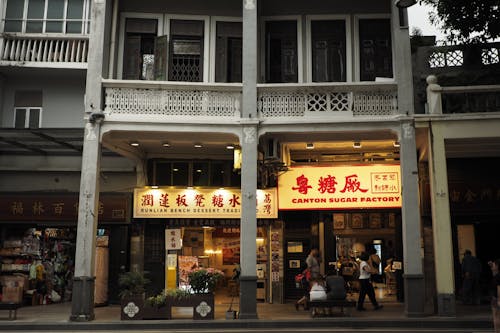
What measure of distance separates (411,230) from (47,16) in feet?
45.8

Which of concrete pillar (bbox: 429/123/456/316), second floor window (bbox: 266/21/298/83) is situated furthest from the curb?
second floor window (bbox: 266/21/298/83)

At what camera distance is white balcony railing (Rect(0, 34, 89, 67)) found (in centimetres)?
1680

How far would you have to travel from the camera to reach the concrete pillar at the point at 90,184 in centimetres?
1293

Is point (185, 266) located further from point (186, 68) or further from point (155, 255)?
point (186, 68)

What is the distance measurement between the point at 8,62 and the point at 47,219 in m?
5.38

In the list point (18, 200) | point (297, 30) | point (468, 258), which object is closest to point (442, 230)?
point (468, 258)

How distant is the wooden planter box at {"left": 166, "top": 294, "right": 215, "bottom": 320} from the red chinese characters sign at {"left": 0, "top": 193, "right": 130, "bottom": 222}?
4869 millimetres

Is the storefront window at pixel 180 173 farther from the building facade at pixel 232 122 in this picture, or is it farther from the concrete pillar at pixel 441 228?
the concrete pillar at pixel 441 228

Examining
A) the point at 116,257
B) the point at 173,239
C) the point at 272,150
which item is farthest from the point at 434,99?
the point at 116,257

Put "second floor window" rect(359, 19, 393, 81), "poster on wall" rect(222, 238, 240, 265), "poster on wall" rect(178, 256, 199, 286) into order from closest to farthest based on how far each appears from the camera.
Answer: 1. "second floor window" rect(359, 19, 393, 81)
2. "poster on wall" rect(178, 256, 199, 286)
3. "poster on wall" rect(222, 238, 240, 265)

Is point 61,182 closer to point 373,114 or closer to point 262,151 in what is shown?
point 262,151

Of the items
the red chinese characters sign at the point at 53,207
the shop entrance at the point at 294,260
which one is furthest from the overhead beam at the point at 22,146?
the shop entrance at the point at 294,260

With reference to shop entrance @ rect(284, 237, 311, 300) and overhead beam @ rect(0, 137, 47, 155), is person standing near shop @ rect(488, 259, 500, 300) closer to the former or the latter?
shop entrance @ rect(284, 237, 311, 300)

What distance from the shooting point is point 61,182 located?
1770cm
